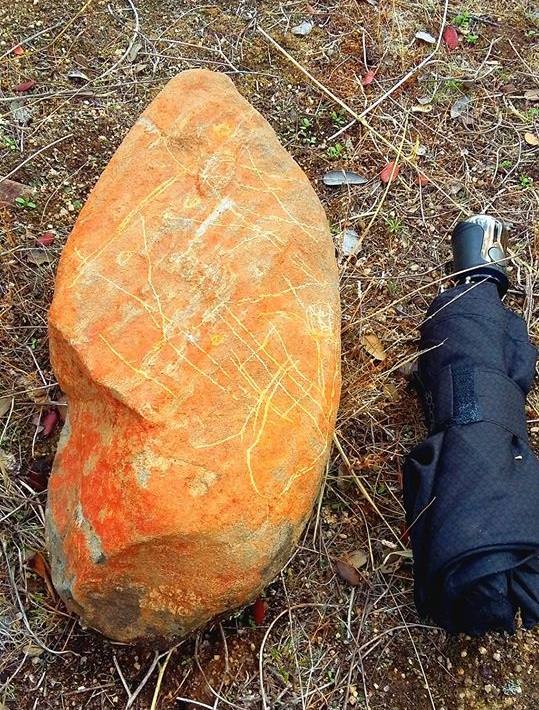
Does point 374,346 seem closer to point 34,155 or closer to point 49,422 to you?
point 49,422

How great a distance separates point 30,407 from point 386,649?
126cm

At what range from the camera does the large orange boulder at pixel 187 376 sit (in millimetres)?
1694

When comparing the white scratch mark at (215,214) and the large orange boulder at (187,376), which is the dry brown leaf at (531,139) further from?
the white scratch mark at (215,214)

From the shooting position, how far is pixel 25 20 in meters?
Result: 3.18

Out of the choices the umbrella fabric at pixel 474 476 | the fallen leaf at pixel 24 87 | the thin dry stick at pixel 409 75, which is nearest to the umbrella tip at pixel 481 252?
the umbrella fabric at pixel 474 476

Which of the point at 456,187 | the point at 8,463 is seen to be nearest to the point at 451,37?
the point at 456,187

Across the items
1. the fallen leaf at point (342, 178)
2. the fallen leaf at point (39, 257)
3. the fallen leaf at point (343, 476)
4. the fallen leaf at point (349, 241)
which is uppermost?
the fallen leaf at point (39, 257)

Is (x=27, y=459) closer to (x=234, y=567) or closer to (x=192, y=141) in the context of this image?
(x=234, y=567)

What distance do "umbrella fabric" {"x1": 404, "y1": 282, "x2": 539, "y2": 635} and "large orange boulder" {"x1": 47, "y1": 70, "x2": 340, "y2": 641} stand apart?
392 mm

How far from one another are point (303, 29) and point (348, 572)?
2.31 m

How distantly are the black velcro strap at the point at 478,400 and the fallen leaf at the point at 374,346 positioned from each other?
36 cm

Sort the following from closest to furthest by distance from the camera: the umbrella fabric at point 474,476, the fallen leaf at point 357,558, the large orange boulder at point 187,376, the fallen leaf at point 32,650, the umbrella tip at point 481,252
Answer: the large orange boulder at point 187,376
the umbrella fabric at point 474,476
the fallen leaf at point 32,650
the fallen leaf at point 357,558
the umbrella tip at point 481,252

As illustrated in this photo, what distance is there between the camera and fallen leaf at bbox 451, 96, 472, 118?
3.17 meters

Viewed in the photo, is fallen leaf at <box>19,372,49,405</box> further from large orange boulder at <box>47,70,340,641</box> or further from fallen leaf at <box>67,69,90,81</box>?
fallen leaf at <box>67,69,90,81</box>
